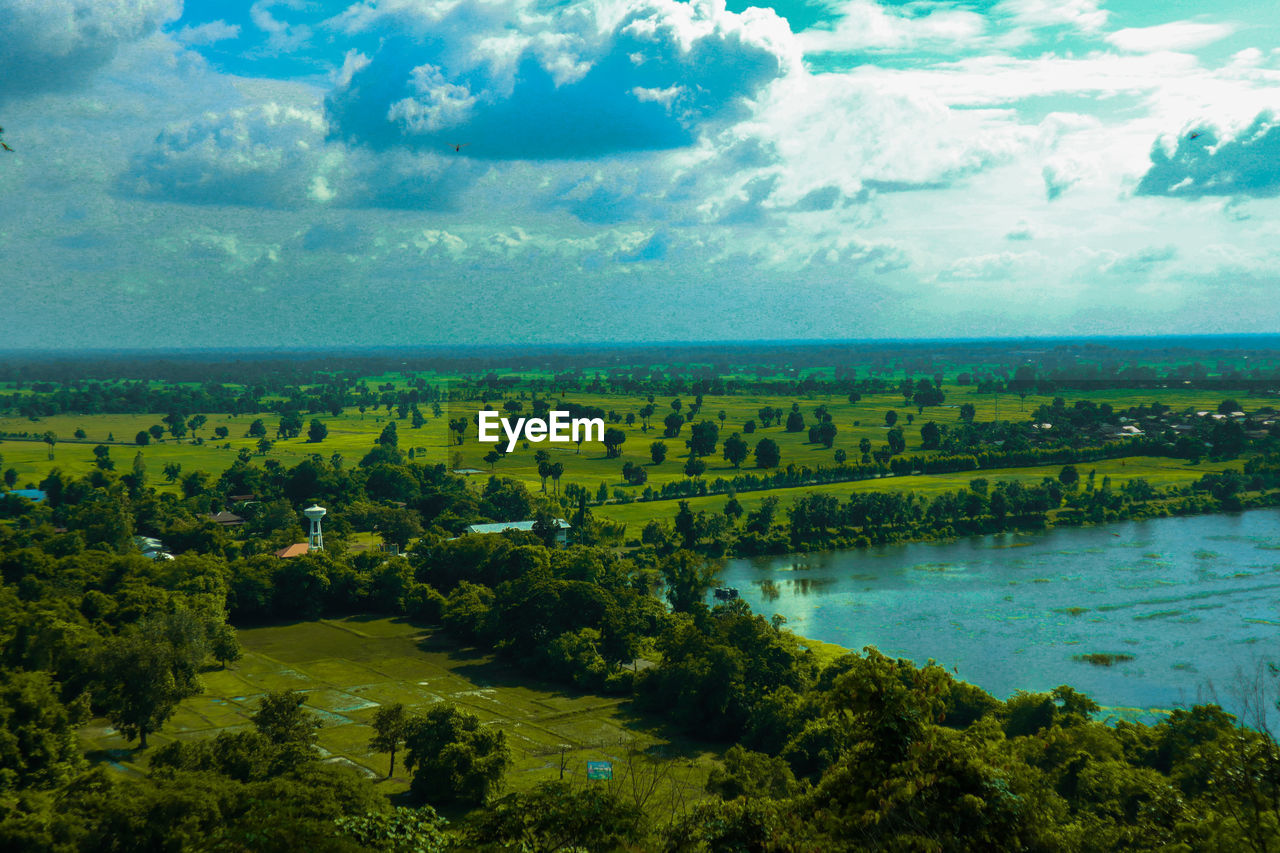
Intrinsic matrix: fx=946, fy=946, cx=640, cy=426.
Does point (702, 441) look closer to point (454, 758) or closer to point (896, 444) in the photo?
point (896, 444)

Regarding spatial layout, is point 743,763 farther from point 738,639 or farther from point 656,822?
point 738,639

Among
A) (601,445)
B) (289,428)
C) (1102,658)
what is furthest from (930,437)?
(289,428)

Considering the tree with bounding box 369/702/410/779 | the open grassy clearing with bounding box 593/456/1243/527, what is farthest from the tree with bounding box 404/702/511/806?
the open grassy clearing with bounding box 593/456/1243/527

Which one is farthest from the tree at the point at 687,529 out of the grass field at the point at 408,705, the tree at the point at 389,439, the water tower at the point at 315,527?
the tree at the point at 389,439

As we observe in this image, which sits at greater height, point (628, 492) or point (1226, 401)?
point (1226, 401)

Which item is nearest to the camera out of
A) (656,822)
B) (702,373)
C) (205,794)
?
(656,822)

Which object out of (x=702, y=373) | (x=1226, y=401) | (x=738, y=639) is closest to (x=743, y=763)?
(x=738, y=639)

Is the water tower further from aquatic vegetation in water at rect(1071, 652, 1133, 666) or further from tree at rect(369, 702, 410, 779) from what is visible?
aquatic vegetation in water at rect(1071, 652, 1133, 666)
